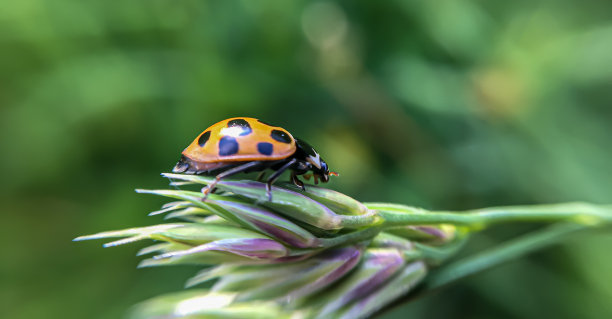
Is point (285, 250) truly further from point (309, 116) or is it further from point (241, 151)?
point (309, 116)

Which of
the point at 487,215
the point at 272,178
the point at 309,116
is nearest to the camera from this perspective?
the point at 272,178

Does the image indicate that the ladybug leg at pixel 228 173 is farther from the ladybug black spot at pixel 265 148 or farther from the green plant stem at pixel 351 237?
the green plant stem at pixel 351 237

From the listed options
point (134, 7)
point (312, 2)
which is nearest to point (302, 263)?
point (312, 2)

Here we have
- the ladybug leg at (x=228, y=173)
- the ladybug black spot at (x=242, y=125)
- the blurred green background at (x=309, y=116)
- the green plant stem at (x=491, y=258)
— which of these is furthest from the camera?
the blurred green background at (x=309, y=116)

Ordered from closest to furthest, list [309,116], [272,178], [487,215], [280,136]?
[272,178]
[280,136]
[487,215]
[309,116]

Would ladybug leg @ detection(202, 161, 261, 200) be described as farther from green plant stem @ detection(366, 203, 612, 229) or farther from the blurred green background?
the blurred green background

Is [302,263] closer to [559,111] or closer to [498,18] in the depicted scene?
[559,111]

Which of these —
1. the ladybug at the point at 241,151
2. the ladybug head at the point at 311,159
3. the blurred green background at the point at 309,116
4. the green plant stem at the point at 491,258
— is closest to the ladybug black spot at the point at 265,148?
the ladybug at the point at 241,151

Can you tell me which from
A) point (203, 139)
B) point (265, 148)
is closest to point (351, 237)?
point (265, 148)
